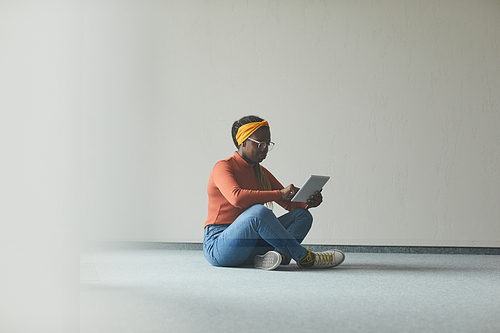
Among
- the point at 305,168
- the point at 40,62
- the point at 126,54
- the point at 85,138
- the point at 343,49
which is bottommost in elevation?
the point at 305,168

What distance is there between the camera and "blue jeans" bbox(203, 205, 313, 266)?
1810 mm

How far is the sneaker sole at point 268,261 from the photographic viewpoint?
186 centimetres

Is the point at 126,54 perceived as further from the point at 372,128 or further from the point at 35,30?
the point at 372,128

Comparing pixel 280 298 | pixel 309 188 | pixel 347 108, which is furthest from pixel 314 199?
pixel 347 108

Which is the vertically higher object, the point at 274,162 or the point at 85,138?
the point at 85,138

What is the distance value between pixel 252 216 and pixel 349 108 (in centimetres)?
141

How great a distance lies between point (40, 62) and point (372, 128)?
7.90ft

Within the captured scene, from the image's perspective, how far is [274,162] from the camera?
296 centimetres

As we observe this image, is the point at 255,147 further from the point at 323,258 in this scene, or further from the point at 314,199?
the point at 323,258

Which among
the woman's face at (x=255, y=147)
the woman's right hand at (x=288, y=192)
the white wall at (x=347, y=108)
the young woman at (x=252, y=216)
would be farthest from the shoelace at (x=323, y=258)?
the white wall at (x=347, y=108)

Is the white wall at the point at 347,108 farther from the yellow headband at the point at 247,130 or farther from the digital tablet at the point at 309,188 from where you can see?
the digital tablet at the point at 309,188

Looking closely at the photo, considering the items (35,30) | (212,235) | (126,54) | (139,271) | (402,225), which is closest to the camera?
(35,30)

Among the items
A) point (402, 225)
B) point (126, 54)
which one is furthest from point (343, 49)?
point (126, 54)

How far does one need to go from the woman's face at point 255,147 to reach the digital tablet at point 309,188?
0.25 metres
